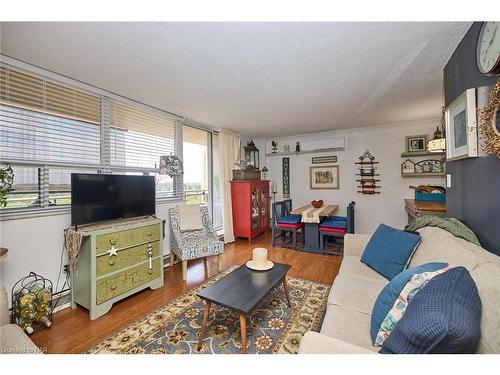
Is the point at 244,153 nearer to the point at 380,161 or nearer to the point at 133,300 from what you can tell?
the point at 380,161

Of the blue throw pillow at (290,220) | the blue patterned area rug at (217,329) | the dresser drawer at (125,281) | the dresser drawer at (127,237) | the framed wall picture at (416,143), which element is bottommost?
the blue patterned area rug at (217,329)

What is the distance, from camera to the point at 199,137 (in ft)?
13.5

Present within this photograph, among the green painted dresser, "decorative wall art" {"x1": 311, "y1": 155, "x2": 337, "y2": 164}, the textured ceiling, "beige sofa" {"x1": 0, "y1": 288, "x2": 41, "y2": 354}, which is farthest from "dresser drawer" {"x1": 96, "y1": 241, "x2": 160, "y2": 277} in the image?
"decorative wall art" {"x1": 311, "y1": 155, "x2": 337, "y2": 164}

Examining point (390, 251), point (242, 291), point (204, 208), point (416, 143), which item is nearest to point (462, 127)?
point (390, 251)

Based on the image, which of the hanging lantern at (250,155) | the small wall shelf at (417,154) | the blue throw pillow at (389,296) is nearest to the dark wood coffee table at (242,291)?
the blue throw pillow at (389,296)

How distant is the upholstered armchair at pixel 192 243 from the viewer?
274cm

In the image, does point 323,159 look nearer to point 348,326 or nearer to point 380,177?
point 380,177

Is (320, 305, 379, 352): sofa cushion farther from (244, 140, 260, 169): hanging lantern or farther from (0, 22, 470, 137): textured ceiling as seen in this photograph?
(244, 140, 260, 169): hanging lantern

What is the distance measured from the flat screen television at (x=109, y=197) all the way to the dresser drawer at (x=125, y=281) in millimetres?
602

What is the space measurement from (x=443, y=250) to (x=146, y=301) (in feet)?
8.60

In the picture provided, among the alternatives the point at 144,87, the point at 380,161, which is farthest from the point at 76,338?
the point at 380,161

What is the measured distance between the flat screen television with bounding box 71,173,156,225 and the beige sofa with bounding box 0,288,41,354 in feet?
3.13

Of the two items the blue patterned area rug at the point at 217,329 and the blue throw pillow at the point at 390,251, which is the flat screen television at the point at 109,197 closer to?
the blue patterned area rug at the point at 217,329
